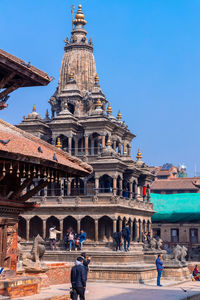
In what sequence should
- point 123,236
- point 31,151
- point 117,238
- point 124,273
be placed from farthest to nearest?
point 117,238 → point 123,236 → point 124,273 → point 31,151

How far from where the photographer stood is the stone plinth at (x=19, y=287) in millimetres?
14361

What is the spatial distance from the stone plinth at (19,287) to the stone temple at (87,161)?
2738 cm

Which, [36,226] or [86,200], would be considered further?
[36,226]

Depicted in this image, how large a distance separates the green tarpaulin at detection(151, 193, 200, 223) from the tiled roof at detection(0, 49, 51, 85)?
4336 cm

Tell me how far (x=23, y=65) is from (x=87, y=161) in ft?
110

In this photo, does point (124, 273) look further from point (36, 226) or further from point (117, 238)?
point (36, 226)

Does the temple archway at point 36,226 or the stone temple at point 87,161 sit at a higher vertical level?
the stone temple at point 87,161

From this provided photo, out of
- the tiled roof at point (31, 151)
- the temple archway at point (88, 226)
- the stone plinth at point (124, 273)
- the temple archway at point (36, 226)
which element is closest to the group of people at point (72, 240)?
the temple archway at point (88, 226)

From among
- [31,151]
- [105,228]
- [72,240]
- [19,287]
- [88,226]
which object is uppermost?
[31,151]

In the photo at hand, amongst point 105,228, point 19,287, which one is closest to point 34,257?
point 19,287

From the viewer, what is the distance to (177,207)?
60031 millimetres

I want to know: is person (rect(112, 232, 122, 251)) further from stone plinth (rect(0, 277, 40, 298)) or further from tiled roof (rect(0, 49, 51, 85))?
stone plinth (rect(0, 277, 40, 298))

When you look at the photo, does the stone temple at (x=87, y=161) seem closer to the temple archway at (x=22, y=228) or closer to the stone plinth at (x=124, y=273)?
the temple archway at (x=22, y=228)

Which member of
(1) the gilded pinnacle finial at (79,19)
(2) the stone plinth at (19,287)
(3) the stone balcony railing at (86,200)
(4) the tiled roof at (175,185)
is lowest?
(2) the stone plinth at (19,287)
